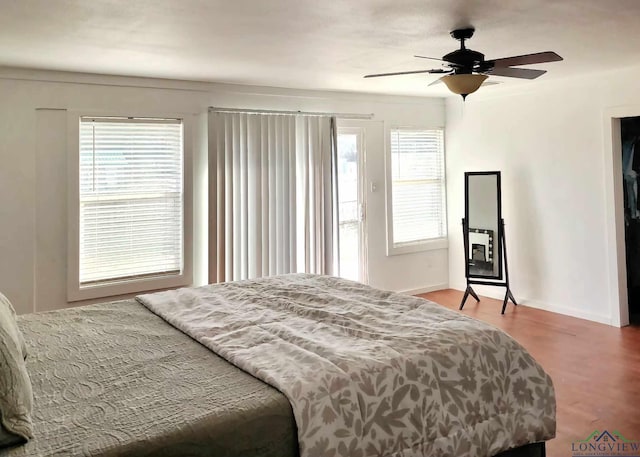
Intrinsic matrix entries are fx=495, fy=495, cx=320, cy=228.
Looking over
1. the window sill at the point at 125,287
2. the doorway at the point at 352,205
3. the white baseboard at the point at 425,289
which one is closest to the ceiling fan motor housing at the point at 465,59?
the doorway at the point at 352,205

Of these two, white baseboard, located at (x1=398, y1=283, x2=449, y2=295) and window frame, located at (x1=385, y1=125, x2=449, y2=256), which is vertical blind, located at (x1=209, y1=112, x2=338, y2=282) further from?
white baseboard, located at (x1=398, y1=283, x2=449, y2=295)

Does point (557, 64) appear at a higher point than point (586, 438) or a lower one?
higher

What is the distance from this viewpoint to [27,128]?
13.1 feet

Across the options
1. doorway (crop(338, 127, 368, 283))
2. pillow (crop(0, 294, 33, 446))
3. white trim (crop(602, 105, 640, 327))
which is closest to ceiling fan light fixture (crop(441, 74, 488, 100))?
white trim (crop(602, 105, 640, 327))

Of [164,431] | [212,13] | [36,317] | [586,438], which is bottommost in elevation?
[586,438]

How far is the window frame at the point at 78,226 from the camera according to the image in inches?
163

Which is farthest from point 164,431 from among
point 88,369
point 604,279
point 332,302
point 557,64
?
point 604,279

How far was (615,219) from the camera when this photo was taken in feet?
15.4

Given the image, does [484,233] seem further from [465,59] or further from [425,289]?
[465,59]

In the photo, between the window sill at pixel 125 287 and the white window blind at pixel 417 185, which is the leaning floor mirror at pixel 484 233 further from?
the window sill at pixel 125 287

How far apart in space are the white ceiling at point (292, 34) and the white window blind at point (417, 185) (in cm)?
187

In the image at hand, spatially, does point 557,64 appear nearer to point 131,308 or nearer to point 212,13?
point 212,13

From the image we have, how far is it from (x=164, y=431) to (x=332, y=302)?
136 cm

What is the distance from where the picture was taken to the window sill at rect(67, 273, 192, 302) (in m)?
4.20
